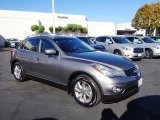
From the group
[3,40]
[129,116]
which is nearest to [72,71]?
[129,116]

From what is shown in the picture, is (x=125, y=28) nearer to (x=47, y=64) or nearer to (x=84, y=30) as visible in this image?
(x=84, y=30)

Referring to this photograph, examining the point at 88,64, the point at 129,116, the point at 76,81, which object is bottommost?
the point at 129,116

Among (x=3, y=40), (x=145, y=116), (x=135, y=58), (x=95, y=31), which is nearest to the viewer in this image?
(x=145, y=116)

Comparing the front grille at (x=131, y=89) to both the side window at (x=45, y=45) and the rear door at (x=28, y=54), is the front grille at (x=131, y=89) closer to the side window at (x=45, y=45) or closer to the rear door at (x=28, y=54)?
the side window at (x=45, y=45)

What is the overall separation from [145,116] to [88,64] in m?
1.68

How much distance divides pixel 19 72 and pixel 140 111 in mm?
4651

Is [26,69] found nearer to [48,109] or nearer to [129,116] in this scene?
[48,109]

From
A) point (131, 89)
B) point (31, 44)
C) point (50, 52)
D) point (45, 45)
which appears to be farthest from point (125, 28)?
point (131, 89)

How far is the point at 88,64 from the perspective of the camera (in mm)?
5566

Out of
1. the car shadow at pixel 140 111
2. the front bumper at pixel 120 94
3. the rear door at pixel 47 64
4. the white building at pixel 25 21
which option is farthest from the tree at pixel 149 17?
the front bumper at pixel 120 94

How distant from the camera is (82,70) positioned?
559 cm

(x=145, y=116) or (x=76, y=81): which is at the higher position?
(x=76, y=81)

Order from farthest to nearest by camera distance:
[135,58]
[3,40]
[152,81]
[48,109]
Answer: [3,40] < [135,58] < [152,81] < [48,109]

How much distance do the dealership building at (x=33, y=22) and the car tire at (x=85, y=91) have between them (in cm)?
3884
